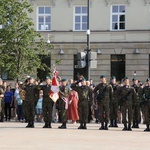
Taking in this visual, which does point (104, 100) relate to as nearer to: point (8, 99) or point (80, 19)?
point (8, 99)

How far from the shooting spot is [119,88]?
19.3m

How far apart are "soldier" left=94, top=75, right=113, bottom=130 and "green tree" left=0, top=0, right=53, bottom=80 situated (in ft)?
37.7

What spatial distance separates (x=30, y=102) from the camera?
19.4 metres

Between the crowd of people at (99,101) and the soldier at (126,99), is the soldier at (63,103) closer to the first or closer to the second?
the crowd of people at (99,101)

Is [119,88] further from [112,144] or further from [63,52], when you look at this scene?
[63,52]

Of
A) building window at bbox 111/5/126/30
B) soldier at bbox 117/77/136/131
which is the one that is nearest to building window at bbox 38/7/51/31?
building window at bbox 111/5/126/30

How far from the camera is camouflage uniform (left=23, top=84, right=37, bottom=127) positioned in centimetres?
1941

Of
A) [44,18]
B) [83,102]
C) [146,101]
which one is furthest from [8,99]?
[44,18]

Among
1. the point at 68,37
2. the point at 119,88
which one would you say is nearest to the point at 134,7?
the point at 68,37

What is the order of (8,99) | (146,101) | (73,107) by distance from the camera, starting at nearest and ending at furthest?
(146,101) < (73,107) < (8,99)

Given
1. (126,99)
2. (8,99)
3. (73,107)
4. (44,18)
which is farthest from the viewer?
(44,18)

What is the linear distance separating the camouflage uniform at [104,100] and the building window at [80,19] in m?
19.8

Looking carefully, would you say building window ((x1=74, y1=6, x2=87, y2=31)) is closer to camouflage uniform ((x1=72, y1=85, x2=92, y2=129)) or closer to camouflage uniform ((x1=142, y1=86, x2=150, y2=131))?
camouflage uniform ((x1=72, y1=85, x2=92, y2=129))

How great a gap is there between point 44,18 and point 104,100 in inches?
823
